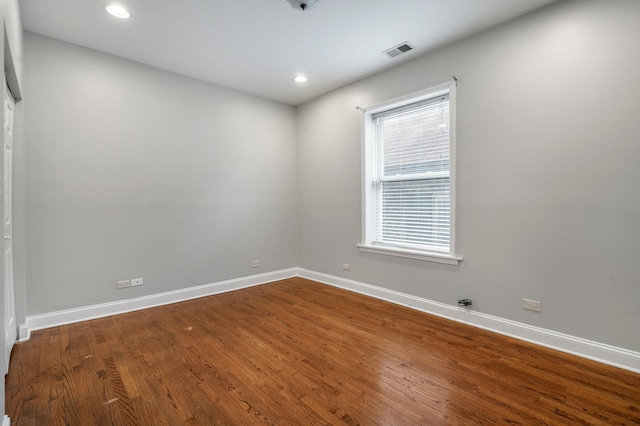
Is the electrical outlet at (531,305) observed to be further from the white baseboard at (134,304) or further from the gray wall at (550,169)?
the white baseboard at (134,304)

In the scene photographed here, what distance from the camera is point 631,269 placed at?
7.31 ft

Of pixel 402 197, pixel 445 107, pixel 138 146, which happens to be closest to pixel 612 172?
pixel 445 107

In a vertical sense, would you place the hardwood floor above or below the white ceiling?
below

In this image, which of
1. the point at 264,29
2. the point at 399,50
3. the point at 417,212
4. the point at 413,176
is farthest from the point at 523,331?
the point at 264,29

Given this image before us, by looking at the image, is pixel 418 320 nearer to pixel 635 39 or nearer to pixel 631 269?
→ pixel 631 269

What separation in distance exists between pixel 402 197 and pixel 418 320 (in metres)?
1.49

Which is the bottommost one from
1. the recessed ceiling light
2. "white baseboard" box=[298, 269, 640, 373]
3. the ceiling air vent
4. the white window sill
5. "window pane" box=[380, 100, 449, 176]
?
"white baseboard" box=[298, 269, 640, 373]

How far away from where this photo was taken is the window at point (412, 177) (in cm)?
332

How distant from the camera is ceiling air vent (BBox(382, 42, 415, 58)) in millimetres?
3165

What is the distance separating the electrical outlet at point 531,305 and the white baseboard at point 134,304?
10.9ft

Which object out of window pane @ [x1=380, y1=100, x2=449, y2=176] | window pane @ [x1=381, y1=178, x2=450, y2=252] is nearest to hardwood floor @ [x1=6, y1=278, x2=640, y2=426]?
window pane @ [x1=381, y1=178, x2=450, y2=252]

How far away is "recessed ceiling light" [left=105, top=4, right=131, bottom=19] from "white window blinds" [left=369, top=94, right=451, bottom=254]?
289 centimetres

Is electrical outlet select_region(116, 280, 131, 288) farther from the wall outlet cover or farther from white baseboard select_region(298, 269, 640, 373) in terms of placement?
white baseboard select_region(298, 269, 640, 373)

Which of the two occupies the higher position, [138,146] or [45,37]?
[45,37]
